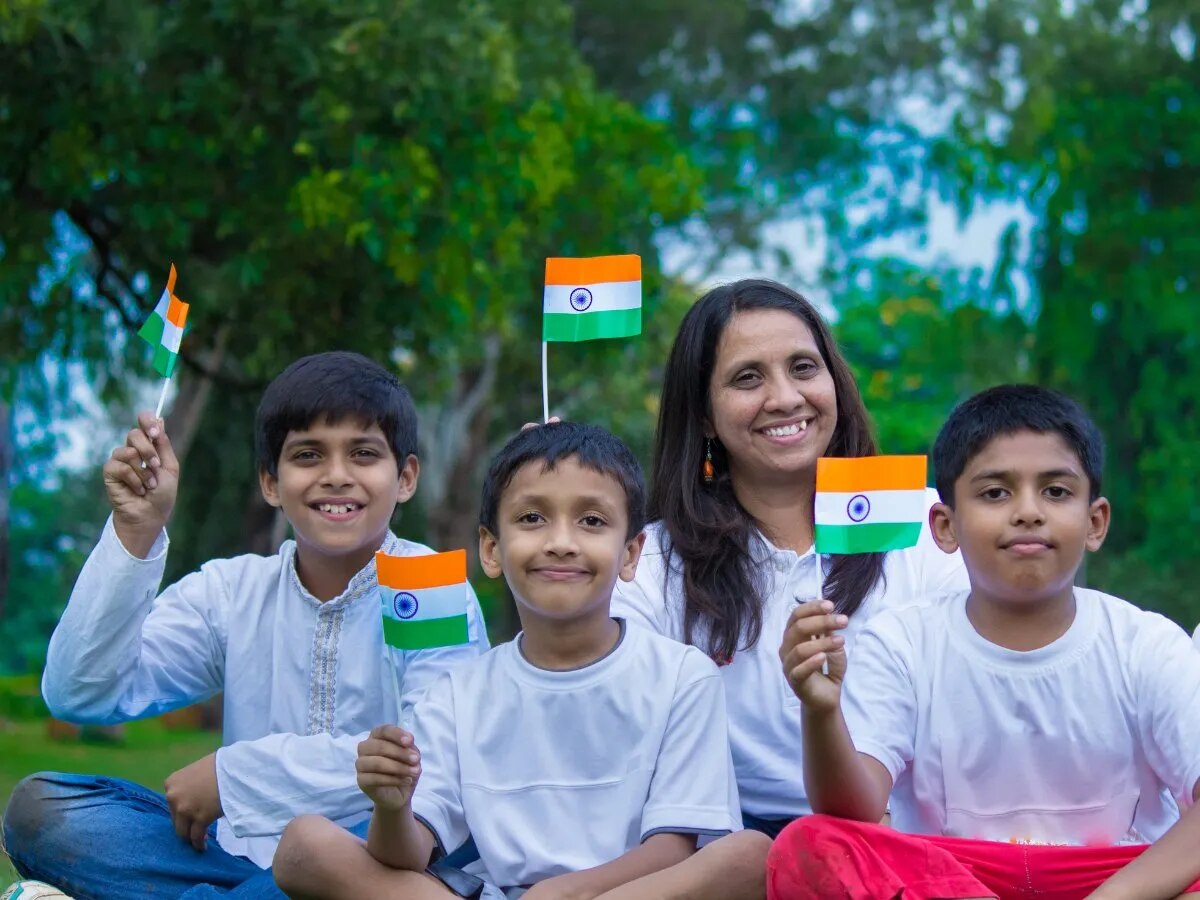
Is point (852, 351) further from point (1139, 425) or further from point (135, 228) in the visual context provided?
point (135, 228)

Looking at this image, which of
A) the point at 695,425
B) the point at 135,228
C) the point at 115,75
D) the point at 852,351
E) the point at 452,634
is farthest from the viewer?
the point at 852,351

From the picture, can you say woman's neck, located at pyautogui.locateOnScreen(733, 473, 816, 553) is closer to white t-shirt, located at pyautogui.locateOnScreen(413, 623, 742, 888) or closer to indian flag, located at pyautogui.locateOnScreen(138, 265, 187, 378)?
white t-shirt, located at pyautogui.locateOnScreen(413, 623, 742, 888)

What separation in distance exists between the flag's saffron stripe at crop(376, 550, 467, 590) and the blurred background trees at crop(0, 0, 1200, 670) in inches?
214

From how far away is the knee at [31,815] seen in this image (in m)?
3.72

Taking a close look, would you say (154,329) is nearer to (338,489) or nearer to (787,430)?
(338,489)

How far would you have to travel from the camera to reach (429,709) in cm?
342

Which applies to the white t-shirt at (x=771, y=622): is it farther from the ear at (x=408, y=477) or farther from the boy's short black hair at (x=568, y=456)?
the ear at (x=408, y=477)

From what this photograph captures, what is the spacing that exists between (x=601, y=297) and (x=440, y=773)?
4.26 ft

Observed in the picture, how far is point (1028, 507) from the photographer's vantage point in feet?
10.3

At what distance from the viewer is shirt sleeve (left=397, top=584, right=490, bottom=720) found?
3.64 meters

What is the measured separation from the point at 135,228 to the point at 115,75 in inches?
Result: 50.7

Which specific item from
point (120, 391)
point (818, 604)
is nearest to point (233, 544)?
point (120, 391)

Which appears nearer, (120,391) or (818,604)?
(818,604)

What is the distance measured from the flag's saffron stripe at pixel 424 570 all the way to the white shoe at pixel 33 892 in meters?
1.06
